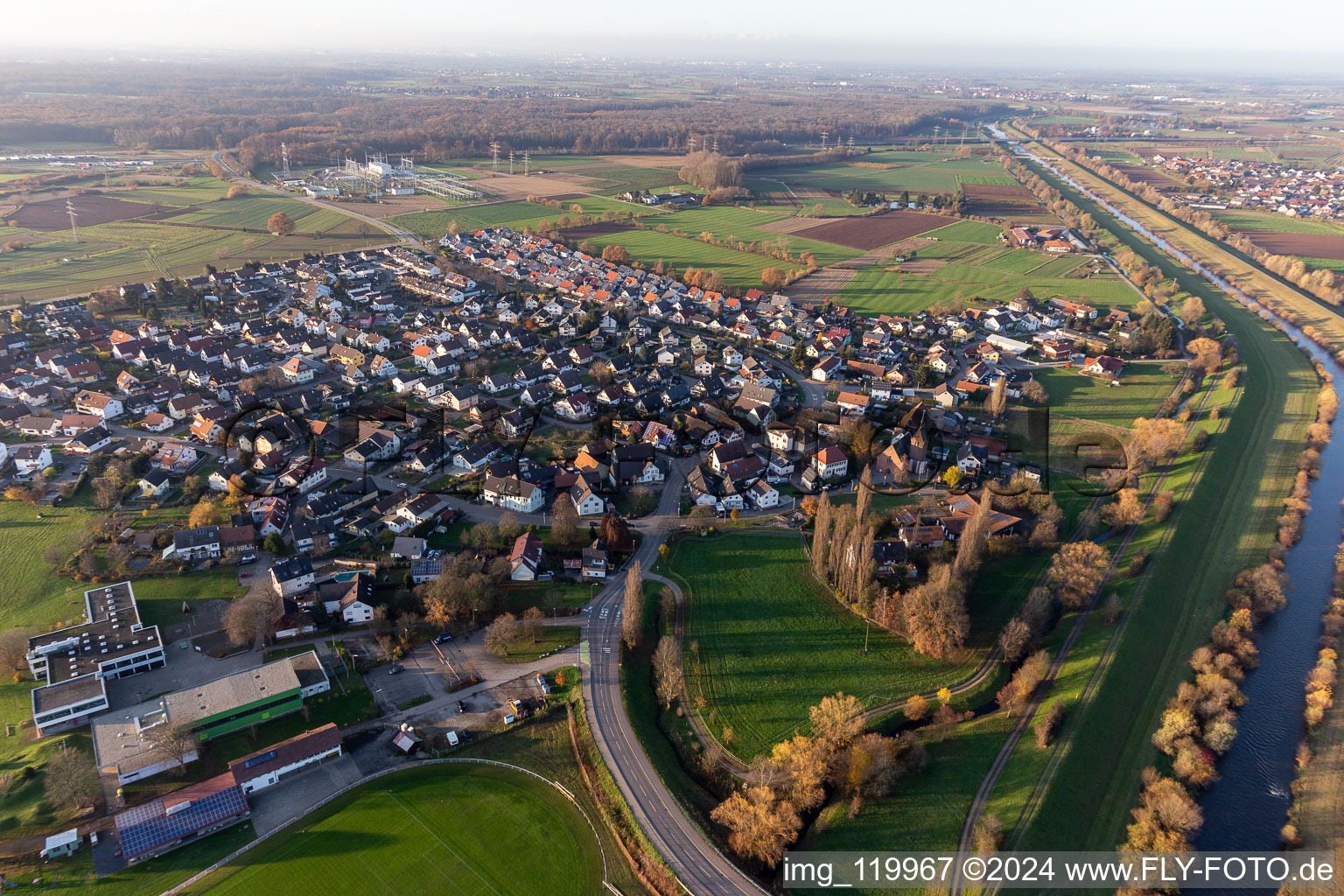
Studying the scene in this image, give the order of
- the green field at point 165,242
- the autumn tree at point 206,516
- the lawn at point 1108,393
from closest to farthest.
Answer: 1. the autumn tree at point 206,516
2. the lawn at point 1108,393
3. the green field at point 165,242

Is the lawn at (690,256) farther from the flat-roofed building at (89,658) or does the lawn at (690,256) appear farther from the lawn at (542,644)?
the flat-roofed building at (89,658)

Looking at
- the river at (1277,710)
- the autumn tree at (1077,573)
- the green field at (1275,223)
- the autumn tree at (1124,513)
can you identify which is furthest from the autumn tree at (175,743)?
the green field at (1275,223)

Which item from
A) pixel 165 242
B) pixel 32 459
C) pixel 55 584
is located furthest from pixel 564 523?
pixel 165 242

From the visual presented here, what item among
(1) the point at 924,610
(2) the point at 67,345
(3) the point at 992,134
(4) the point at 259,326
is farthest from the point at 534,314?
(3) the point at 992,134

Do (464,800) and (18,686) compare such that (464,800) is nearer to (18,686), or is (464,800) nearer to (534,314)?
(18,686)

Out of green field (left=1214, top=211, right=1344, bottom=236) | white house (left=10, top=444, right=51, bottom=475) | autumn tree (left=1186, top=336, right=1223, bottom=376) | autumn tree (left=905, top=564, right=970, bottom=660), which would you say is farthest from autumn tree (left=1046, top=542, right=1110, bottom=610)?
green field (left=1214, top=211, right=1344, bottom=236)

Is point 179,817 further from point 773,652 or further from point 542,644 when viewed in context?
point 773,652
